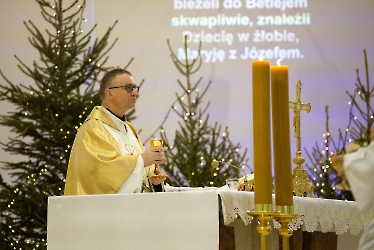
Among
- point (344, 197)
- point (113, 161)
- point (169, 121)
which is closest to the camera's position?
point (113, 161)

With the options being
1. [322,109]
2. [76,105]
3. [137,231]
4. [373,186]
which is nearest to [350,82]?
[322,109]

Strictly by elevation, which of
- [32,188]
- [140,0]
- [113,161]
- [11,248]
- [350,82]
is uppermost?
[140,0]

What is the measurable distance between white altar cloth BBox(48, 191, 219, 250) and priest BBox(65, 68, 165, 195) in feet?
2.86

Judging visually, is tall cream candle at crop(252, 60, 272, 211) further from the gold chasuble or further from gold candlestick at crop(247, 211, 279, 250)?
the gold chasuble

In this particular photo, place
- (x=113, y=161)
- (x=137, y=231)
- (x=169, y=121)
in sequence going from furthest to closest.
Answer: (x=169, y=121) → (x=113, y=161) → (x=137, y=231)

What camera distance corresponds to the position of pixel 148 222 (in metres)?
3.13

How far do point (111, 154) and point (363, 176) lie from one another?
2.85 meters

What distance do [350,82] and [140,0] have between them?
3042 mm

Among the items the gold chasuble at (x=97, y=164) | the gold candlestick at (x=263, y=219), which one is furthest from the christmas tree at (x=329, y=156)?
the gold candlestick at (x=263, y=219)

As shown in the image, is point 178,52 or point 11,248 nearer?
point 11,248

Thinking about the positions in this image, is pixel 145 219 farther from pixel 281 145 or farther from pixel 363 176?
pixel 363 176

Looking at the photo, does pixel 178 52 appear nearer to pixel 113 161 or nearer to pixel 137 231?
pixel 113 161

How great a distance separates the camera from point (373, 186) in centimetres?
158

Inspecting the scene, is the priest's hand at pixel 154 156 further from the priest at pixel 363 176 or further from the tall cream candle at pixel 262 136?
the priest at pixel 363 176
